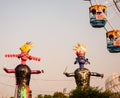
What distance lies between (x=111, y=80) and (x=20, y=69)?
37.1m

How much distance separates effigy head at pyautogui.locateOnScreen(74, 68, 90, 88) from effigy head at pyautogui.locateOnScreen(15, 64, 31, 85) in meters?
5.19

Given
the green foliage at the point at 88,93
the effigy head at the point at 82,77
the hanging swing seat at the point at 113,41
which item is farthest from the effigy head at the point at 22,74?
the hanging swing seat at the point at 113,41

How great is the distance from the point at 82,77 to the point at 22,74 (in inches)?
249

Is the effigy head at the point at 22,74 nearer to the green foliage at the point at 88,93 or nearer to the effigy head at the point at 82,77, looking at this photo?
the effigy head at the point at 82,77

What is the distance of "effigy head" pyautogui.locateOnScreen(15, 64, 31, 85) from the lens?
3619 centimetres

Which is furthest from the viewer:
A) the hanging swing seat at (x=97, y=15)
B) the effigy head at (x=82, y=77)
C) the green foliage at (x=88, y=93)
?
the hanging swing seat at (x=97, y=15)

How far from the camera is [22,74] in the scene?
→ 3622 centimetres

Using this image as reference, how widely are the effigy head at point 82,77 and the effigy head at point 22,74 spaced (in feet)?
17.0

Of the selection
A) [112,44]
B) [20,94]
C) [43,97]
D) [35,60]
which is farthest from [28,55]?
[43,97]

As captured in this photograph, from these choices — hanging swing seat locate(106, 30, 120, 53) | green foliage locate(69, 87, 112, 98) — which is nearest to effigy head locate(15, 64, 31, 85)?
green foliage locate(69, 87, 112, 98)

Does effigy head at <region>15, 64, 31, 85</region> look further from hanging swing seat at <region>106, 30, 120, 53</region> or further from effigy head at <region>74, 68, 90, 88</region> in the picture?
hanging swing seat at <region>106, 30, 120, 53</region>

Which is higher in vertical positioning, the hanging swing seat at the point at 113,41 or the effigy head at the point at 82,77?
the hanging swing seat at the point at 113,41

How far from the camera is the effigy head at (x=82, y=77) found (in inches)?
1494

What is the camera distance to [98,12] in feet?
134
